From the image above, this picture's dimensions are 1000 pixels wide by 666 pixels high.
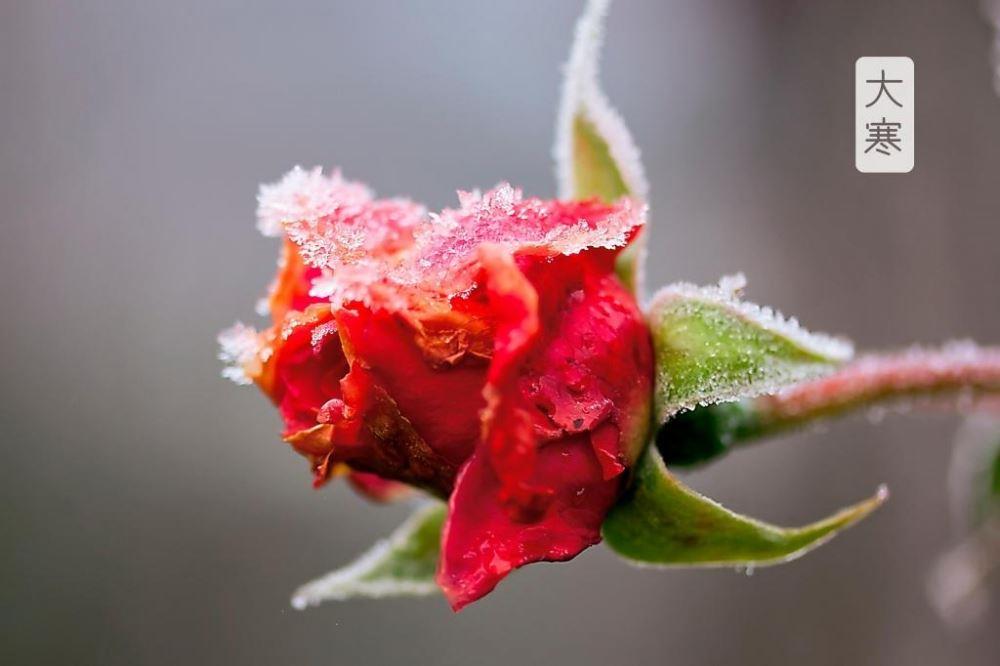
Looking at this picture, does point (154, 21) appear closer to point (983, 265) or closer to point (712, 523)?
point (983, 265)

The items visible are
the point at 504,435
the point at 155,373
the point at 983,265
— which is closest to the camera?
the point at 504,435

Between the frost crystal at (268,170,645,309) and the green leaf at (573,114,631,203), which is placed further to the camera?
the green leaf at (573,114,631,203)

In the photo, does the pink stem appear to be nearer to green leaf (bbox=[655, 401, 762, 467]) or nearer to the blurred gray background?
green leaf (bbox=[655, 401, 762, 467])

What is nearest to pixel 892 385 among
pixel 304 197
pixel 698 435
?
pixel 698 435

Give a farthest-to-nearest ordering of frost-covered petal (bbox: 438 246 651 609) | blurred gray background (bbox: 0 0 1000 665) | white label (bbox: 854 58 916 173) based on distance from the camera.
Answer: blurred gray background (bbox: 0 0 1000 665), white label (bbox: 854 58 916 173), frost-covered petal (bbox: 438 246 651 609)

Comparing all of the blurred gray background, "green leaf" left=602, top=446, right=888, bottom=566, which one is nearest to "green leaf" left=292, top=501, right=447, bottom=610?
"green leaf" left=602, top=446, right=888, bottom=566

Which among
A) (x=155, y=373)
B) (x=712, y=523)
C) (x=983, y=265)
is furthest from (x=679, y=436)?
(x=155, y=373)
